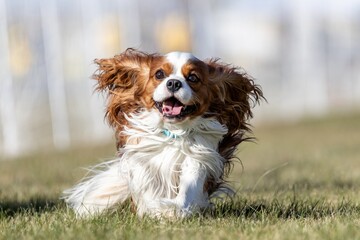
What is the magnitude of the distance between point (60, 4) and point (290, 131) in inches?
226

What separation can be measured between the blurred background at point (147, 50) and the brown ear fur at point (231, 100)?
17.5 ft

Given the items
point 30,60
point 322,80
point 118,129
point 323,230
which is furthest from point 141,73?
point 322,80

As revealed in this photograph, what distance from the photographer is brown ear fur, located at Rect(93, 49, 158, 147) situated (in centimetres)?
559

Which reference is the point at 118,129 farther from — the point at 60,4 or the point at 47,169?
the point at 60,4

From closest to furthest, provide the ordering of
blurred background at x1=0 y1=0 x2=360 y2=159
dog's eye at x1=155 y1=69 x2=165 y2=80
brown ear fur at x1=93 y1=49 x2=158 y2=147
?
dog's eye at x1=155 y1=69 x2=165 y2=80 < brown ear fur at x1=93 y1=49 x2=158 y2=147 < blurred background at x1=0 y1=0 x2=360 y2=159

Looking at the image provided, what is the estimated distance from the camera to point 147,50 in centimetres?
1966

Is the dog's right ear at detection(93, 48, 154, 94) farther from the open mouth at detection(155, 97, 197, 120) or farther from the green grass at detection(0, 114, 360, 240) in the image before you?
the green grass at detection(0, 114, 360, 240)

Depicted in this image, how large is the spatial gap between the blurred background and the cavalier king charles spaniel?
531cm

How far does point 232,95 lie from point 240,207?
742 mm

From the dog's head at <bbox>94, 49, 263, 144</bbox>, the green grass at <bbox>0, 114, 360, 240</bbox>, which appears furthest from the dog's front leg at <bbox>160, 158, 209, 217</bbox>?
the dog's head at <bbox>94, 49, 263, 144</bbox>

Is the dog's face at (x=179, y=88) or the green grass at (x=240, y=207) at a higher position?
the dog's face at (x=179, y=88)

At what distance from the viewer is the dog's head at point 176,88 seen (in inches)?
205

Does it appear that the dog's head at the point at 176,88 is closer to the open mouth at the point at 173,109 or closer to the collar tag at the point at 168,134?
the open mouth at the point at 173,109

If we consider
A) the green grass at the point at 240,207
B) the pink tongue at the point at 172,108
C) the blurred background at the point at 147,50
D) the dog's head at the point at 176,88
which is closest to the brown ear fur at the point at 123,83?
the dog's head at the point at 176,88
